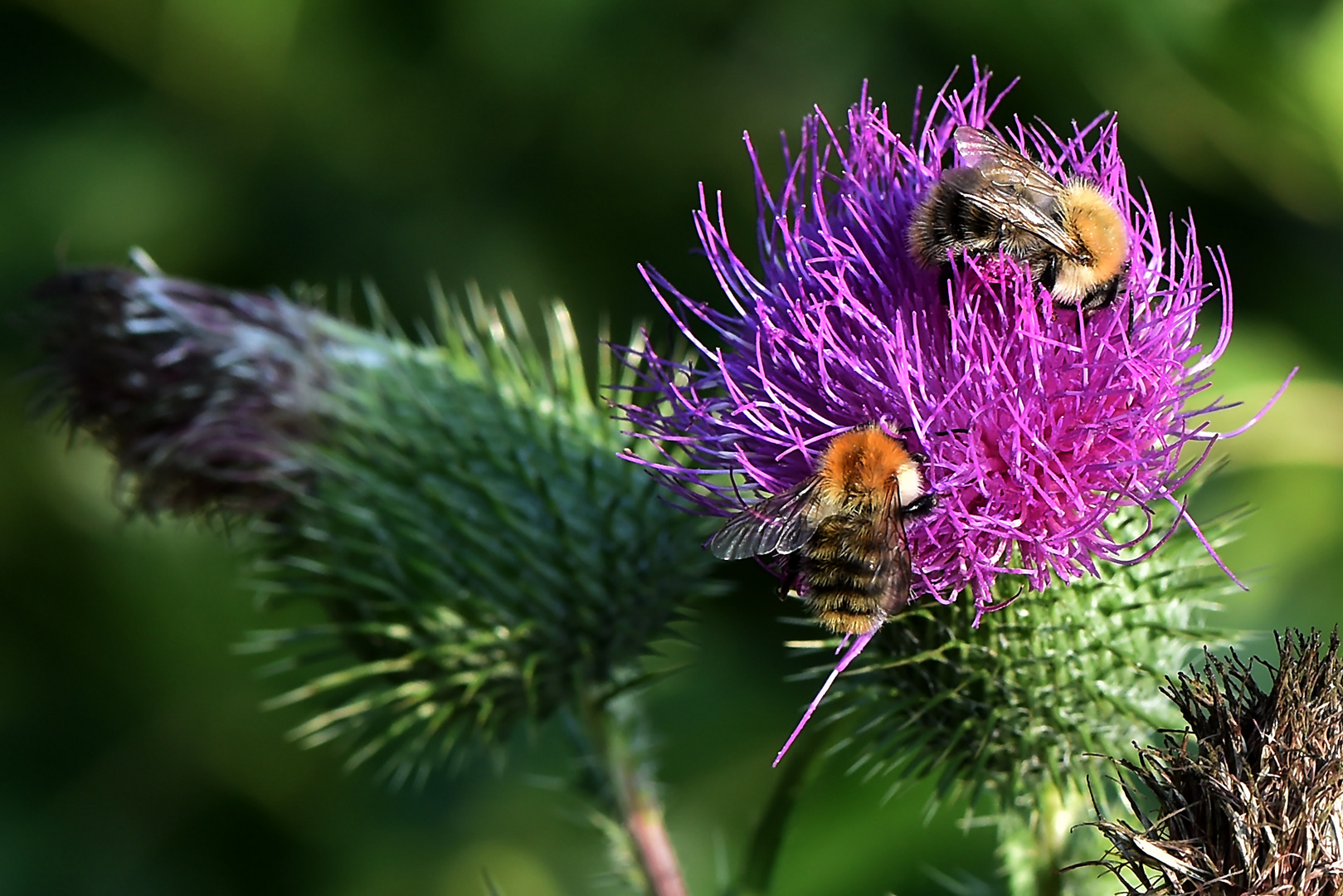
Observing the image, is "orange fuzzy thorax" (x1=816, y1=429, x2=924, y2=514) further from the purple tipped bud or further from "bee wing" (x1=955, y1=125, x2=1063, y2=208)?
the purple tipped bud

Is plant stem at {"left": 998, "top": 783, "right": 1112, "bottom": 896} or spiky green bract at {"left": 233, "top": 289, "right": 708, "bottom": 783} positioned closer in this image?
plant stem at {"left": 998, "top": 783, "right": 1112, "bottom": 896}

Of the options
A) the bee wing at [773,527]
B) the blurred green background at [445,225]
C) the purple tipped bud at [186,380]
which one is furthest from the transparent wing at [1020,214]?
the blurred green background at [445,225]

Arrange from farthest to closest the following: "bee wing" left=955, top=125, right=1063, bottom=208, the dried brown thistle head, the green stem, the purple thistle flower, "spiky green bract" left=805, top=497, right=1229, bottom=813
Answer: the green stem
"spiky green bract" left=805, top=497, right=1229, bottom=813
"bee wing" left=955, top=125, right=1063, bottom=208
the purple thistle flower
the dried brown thistle head

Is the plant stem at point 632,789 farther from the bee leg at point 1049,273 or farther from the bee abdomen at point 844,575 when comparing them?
the bee leg at point 1049,273

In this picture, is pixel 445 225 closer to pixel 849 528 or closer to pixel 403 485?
pixel 403 485

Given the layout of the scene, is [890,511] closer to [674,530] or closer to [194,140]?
[674,530]

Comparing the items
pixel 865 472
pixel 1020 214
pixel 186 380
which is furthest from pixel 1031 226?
pixel 186 380

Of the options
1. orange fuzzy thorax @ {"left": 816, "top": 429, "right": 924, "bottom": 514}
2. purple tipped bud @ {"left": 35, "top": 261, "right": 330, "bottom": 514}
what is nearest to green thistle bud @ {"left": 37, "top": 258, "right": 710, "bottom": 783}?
purple tipped bud @ {"left": 35, "top": 261, "right": 330, "bottom": 514}

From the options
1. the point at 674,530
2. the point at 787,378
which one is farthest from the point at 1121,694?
the point at 674,530
